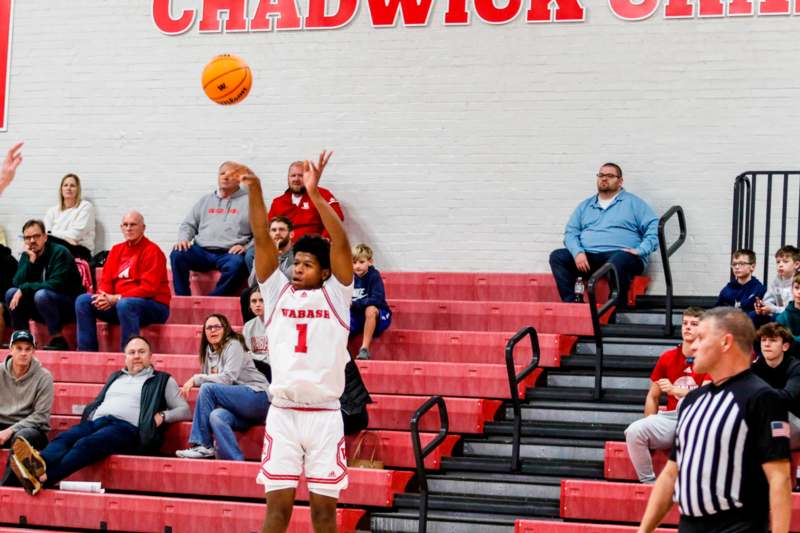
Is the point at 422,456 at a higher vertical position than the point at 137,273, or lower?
lower

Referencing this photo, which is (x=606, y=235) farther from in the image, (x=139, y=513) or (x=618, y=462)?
(x=139, y=513)

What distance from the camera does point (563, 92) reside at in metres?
11.8

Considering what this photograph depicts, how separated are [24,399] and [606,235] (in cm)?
494

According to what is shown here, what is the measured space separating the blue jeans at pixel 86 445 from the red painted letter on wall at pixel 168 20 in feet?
16.7

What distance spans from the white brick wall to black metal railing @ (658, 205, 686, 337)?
0.32m

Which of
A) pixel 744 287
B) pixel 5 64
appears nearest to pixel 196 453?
pixel 744 287

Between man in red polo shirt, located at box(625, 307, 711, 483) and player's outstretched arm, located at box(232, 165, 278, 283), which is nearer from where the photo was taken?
player's outstretched arm, located at box(232, 165, 278, 283)

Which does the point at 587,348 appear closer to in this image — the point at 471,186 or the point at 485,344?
the point at 485,344

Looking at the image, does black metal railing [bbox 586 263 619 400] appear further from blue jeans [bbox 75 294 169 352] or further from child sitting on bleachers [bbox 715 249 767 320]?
blue jeans [bbox 75 294 169 352]

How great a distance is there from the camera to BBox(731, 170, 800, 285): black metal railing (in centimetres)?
1070

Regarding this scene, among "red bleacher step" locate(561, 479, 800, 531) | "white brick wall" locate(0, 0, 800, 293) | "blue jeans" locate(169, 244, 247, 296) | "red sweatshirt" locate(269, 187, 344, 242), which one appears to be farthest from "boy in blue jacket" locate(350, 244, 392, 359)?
"red bleacher step" locate(561, 479, 800, 531)

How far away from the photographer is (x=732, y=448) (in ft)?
15.4

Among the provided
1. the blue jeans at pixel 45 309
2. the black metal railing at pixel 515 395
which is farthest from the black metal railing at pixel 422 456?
the blue jeans at pixel 45 309

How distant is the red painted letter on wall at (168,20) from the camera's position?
12898mm
